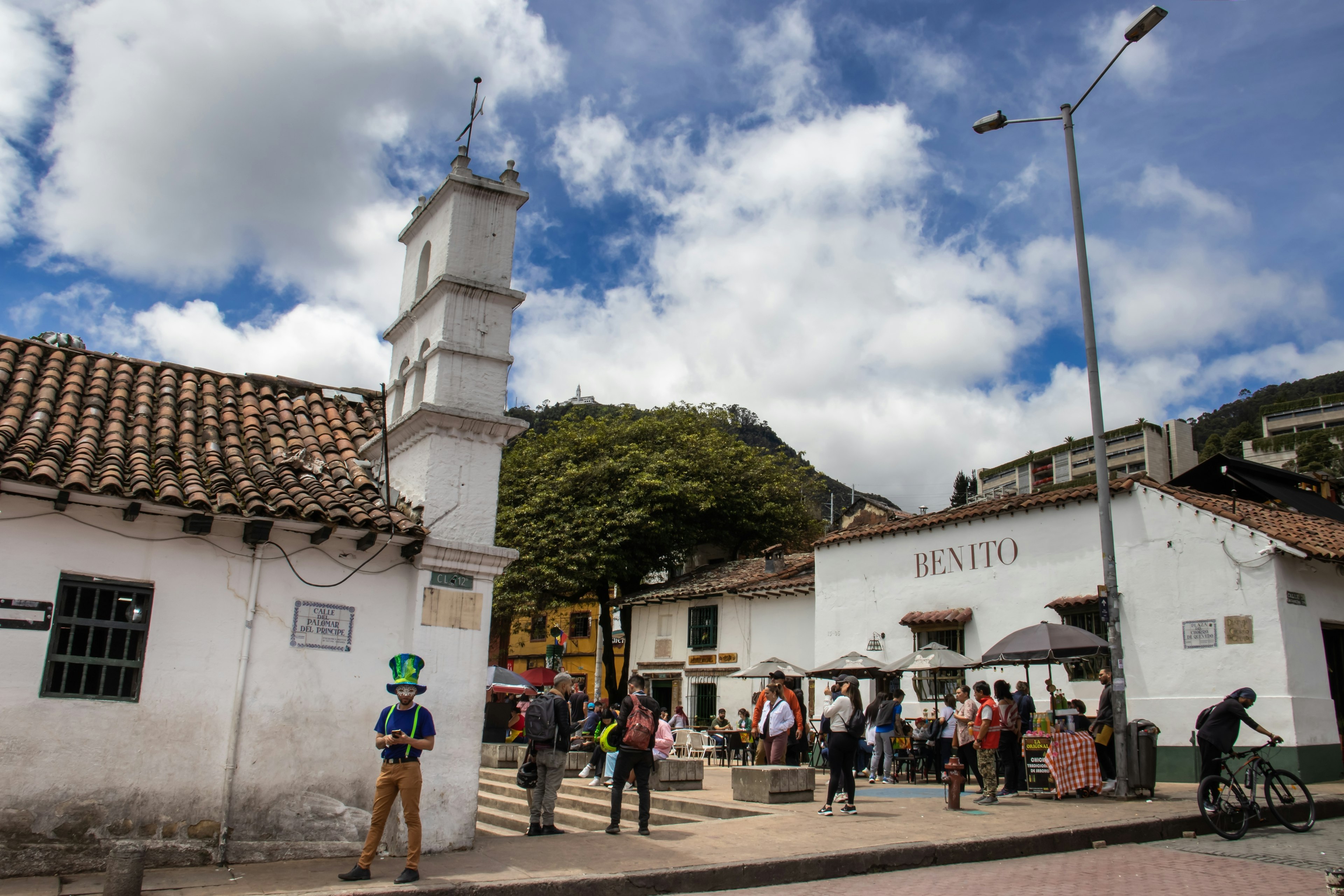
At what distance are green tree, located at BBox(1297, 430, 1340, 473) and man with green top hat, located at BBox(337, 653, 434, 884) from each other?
71313mm

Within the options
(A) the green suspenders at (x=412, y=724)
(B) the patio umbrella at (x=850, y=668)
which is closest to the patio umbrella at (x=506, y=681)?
(B) the patio umbrella at (x=850, y=668)

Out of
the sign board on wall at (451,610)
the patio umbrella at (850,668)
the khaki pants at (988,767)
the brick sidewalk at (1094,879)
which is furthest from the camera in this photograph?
the patio umbrella at (850,668)

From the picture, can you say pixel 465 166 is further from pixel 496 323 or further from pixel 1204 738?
pixel 1204 738

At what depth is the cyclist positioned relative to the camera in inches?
385

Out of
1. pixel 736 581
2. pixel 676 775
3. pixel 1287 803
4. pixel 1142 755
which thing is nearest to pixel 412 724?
pixel 676 775

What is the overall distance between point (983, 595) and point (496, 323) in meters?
12.6

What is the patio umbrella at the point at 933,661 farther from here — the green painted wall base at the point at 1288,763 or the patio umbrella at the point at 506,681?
the patio umbrella at the point at 506,681

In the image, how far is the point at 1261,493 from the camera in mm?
18281

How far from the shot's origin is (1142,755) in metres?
11.9

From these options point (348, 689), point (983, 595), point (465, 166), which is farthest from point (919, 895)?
point (983, 595)

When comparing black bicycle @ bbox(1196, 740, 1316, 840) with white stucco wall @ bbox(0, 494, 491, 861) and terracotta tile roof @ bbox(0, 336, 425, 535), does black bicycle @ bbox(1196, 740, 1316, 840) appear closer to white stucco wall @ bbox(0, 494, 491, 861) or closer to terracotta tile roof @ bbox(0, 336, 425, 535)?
white stucco wall @ bbox(0, 494, 491, 861)

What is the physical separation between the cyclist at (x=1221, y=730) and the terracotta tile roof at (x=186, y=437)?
847 centimetres

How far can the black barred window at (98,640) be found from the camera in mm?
7785

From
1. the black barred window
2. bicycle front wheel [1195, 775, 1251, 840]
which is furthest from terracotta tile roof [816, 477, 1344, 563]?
the black barred window
